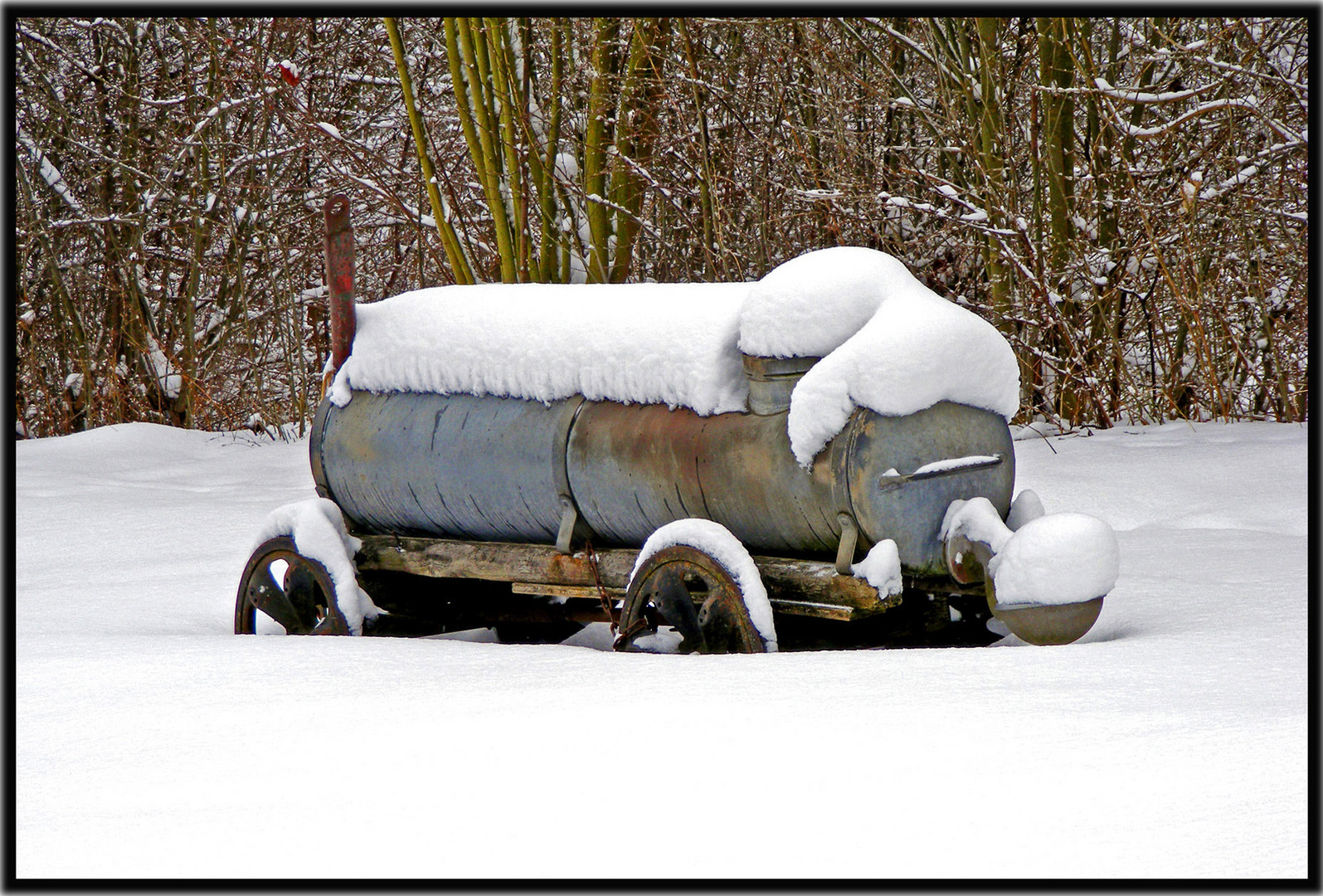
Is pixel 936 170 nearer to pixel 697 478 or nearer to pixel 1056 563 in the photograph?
pixel 697 478

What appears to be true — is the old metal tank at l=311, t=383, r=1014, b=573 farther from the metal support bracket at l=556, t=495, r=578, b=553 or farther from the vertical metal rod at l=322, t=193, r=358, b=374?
the vertical metal rod at l=322, t=193, r=358, b=374

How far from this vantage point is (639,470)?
421 centimetres

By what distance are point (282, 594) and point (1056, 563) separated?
105 inches

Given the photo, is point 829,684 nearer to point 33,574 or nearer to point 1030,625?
point 1030,625

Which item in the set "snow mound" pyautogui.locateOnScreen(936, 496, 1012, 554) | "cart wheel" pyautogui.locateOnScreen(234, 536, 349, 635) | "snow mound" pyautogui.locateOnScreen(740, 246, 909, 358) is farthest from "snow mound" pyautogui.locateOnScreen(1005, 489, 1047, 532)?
"cart wheel" pyautogui.locateOnScreen(234, 536, 349, 635)

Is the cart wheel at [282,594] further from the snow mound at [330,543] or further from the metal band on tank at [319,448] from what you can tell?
the metal band on tank at [319,448]

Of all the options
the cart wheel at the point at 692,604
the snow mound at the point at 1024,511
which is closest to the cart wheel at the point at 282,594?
the cart wheel at the point at 692,604

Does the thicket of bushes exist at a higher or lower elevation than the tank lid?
higher

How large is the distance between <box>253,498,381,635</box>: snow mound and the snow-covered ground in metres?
0.61

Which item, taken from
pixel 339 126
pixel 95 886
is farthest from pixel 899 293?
pixel 339 126

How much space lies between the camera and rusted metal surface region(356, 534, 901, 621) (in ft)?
12.6

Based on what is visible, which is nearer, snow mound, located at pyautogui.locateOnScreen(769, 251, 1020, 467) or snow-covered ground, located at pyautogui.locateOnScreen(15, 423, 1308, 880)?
snow-covered ground, located at pyautogui.locateOnScreen(15, 423, 1308, 880)

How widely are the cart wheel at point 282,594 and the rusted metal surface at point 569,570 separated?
0.20 metres

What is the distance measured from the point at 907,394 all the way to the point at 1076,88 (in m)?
3.92
